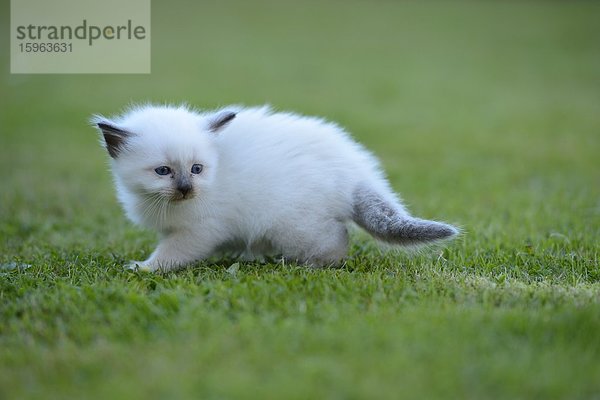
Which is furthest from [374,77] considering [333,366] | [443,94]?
[333,366]

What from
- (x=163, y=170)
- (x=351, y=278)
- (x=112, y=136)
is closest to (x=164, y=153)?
(x=163, y=170)

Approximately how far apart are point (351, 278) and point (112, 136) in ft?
5.67

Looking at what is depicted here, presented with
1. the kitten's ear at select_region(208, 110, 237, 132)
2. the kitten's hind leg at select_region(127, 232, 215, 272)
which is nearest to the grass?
the kitten's hind leg at select_region(127, 232, 215, 272)

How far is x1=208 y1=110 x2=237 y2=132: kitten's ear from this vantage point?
14.1 feet

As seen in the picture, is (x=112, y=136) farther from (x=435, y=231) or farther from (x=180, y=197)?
(x=435, y=231)

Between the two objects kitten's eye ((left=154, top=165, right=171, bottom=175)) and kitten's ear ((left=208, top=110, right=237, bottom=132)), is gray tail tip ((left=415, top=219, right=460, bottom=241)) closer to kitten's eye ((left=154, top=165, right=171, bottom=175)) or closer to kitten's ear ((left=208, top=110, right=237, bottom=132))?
kitten's ear ((left=208, top=110, right=237, bottom=132))

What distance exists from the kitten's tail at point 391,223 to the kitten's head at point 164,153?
1.00m

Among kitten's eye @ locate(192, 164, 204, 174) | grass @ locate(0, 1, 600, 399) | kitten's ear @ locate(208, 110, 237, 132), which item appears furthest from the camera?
kitten's ear @ locate(208, 110, 237, 132)

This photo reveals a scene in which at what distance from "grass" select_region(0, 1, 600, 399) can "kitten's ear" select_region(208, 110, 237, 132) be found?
914 mm

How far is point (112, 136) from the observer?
4.13 meters

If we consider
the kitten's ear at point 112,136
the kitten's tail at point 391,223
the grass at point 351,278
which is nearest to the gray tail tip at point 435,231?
the kitten's tail at point 391,223

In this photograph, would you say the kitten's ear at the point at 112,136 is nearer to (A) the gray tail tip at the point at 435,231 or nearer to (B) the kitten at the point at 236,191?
(B) the kitten at the point at 236,191

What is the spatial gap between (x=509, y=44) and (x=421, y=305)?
16.5m

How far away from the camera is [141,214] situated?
437cm
